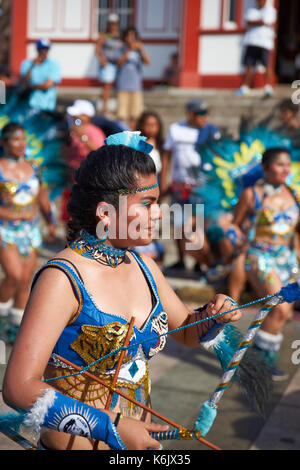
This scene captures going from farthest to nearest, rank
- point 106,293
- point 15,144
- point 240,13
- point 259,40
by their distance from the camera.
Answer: point 240,13 → point 259,40 → point 15,144 → point 106,293

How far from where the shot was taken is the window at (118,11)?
14445 mm

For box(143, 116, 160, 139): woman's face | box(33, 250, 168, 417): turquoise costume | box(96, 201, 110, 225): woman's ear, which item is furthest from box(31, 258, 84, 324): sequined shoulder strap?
box(143, 116, 160, 139): woman's face

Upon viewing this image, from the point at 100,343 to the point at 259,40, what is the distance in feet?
33.3

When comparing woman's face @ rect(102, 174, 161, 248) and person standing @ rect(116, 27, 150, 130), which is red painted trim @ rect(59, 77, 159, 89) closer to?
person standing @ rect(116, 27, 150, 130)

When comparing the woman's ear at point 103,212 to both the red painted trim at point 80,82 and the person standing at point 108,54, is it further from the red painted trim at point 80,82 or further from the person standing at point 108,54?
the red painted trim at point 80,82

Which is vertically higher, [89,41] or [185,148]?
[89,41]

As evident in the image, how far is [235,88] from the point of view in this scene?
518 inches

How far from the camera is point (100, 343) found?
7.45ft

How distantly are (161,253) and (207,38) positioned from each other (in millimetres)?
7810

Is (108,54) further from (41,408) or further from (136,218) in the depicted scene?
(41,408)

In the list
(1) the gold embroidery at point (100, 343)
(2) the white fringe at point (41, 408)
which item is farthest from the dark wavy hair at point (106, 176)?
(2) the white fringe at point (41, 408)

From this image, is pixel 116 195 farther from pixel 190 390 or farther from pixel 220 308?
pixel 190 390

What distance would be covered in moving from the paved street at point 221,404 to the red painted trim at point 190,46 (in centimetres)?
813

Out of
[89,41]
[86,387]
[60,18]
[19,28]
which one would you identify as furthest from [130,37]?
[86,387]
